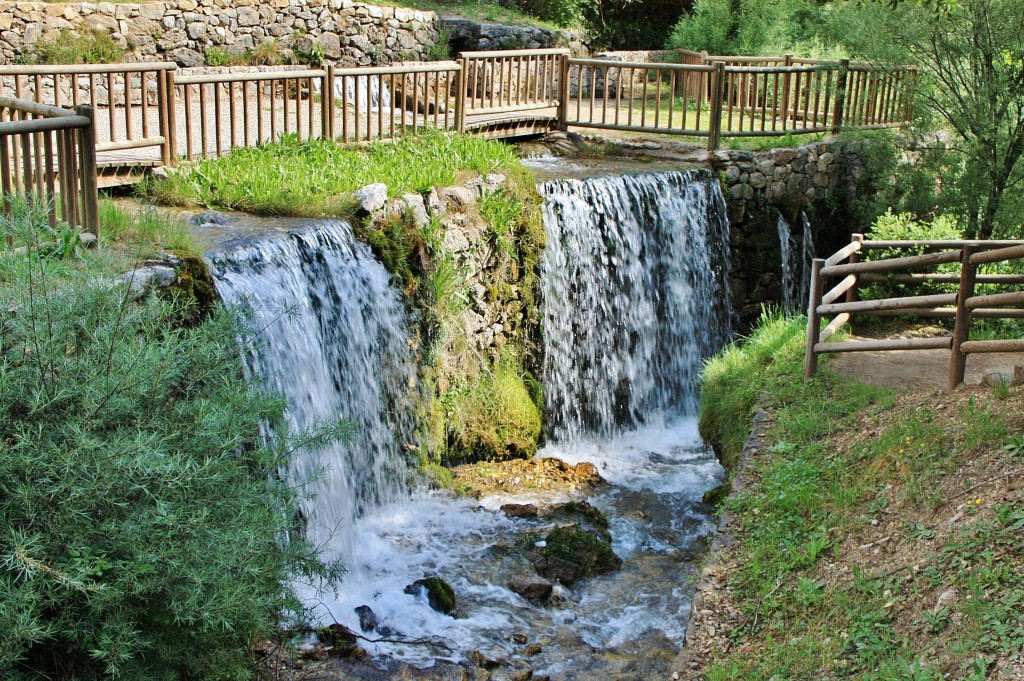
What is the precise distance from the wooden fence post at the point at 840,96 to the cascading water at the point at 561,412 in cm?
294

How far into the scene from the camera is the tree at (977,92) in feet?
41.6

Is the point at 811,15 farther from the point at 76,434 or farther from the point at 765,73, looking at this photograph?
the point at 76,434

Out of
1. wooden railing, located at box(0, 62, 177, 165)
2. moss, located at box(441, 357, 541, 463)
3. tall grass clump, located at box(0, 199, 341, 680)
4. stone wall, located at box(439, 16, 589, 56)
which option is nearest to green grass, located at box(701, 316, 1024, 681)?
tall grass clump, located at box(0, 199, 341, 680)

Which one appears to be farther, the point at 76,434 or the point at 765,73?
the point at 765,73

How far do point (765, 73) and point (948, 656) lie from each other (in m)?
11.0

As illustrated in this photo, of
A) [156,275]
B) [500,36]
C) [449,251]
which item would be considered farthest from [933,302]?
[500,36]

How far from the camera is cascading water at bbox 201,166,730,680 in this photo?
299 inches

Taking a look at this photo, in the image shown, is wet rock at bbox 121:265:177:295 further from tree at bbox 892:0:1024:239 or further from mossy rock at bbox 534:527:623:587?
tree at bbox 892:0:1024:239

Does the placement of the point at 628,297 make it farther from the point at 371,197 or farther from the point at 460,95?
the point at 371,197

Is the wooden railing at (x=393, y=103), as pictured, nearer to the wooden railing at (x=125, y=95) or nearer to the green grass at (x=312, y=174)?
the green grass at (x=312, y=174)

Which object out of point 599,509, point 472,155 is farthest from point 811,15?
point 599,509

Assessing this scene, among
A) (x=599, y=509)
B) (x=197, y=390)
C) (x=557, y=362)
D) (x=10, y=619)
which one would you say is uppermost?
(x=197, y=390)

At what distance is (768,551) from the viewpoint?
253 inches

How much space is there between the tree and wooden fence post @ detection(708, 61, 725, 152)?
7.35 feet
